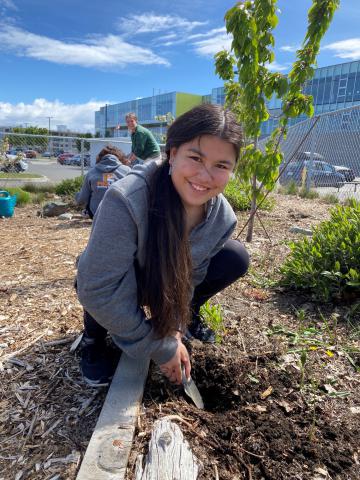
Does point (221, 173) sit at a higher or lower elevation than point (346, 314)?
higher


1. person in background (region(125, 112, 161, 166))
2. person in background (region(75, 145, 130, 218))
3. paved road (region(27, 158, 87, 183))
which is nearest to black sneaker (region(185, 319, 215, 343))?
person in background (region(75, 145, 130, 218))

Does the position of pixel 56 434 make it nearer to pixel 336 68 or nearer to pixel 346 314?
pixel 346 314

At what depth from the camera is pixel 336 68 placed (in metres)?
35.1

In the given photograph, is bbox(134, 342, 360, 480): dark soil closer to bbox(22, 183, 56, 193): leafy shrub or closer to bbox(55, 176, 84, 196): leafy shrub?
bbox(55, 176, 84, 196): leafy shrub

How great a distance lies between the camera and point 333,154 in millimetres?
9633

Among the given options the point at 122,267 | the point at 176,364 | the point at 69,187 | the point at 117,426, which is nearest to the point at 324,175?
the point at 69,187

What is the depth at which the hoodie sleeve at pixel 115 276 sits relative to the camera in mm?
1261

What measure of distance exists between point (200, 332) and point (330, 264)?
117cm

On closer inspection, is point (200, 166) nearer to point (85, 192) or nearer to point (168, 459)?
point (168, 459)

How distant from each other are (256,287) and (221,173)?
171cm

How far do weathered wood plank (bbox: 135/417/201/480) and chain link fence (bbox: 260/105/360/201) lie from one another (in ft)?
27.6

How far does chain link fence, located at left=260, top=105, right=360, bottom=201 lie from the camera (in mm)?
8969

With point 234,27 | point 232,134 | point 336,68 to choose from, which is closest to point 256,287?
point 232,134

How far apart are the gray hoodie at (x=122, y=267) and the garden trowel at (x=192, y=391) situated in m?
0.25
